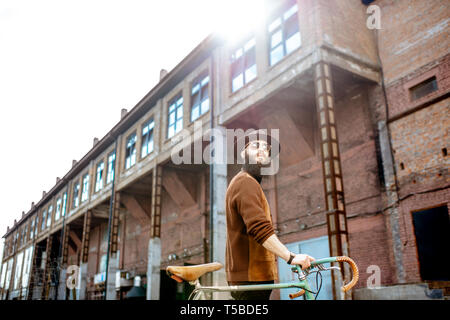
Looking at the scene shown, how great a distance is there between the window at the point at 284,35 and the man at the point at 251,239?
11857mm

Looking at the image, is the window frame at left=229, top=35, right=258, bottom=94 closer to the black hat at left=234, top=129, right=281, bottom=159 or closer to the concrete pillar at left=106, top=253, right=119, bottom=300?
the black hat at left=234, top=129, right=281, bottom=159

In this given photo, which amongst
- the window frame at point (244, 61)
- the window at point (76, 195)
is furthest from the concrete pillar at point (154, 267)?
the window at point (76, 195)

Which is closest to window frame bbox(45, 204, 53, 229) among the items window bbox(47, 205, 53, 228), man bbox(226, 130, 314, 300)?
window bbox(47, 205, 53, 228)

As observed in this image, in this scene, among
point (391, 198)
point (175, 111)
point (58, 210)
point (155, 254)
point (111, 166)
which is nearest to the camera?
point (391, 198)

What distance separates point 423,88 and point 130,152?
1742 cm

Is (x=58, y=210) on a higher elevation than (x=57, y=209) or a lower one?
lower

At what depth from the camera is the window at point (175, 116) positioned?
2025cm

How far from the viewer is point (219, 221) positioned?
15.7 meters

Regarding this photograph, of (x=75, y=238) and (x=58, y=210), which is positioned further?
(x=58, y=210)

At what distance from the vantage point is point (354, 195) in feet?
45.7

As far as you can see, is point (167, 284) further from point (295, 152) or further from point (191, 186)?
point (295, 152)

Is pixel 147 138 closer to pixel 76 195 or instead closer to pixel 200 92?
pixel 200 92

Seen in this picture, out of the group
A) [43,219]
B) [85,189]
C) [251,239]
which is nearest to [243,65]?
[251,239]
